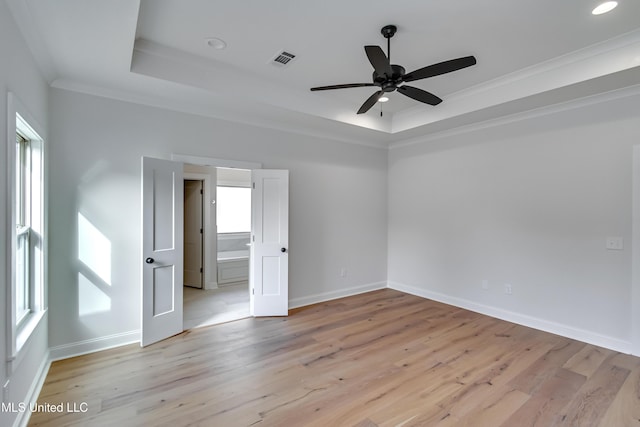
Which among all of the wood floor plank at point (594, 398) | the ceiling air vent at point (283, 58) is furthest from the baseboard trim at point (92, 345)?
the wood floor plank at point (594, 398)

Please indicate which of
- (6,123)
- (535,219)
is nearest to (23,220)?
(6,123)

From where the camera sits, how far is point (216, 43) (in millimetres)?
2793

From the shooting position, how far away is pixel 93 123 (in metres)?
3.07

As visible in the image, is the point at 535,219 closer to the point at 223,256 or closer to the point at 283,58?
the point at 283,58

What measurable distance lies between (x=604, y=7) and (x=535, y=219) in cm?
228

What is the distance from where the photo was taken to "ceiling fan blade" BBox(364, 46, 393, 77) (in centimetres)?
208

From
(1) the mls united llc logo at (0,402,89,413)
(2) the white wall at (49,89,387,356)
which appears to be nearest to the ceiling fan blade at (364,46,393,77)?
(2) the white wall at (49,89,387,356)

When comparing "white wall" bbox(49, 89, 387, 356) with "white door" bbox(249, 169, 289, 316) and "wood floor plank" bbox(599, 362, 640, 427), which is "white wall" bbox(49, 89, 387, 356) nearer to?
"white door" bbox(249, 169, 289, 316)

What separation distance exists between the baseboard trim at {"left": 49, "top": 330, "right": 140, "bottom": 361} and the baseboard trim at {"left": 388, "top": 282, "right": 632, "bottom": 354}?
4.12 metres

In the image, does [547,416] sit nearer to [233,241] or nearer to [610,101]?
[610,101]

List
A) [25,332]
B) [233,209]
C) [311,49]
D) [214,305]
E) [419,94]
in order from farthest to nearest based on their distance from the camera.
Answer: [233,209] → [214,305] → [311,49] → [419,94] → [25,332]

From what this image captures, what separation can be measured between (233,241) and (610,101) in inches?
253

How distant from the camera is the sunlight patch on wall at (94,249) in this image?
302cm

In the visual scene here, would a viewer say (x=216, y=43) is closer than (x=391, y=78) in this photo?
No
